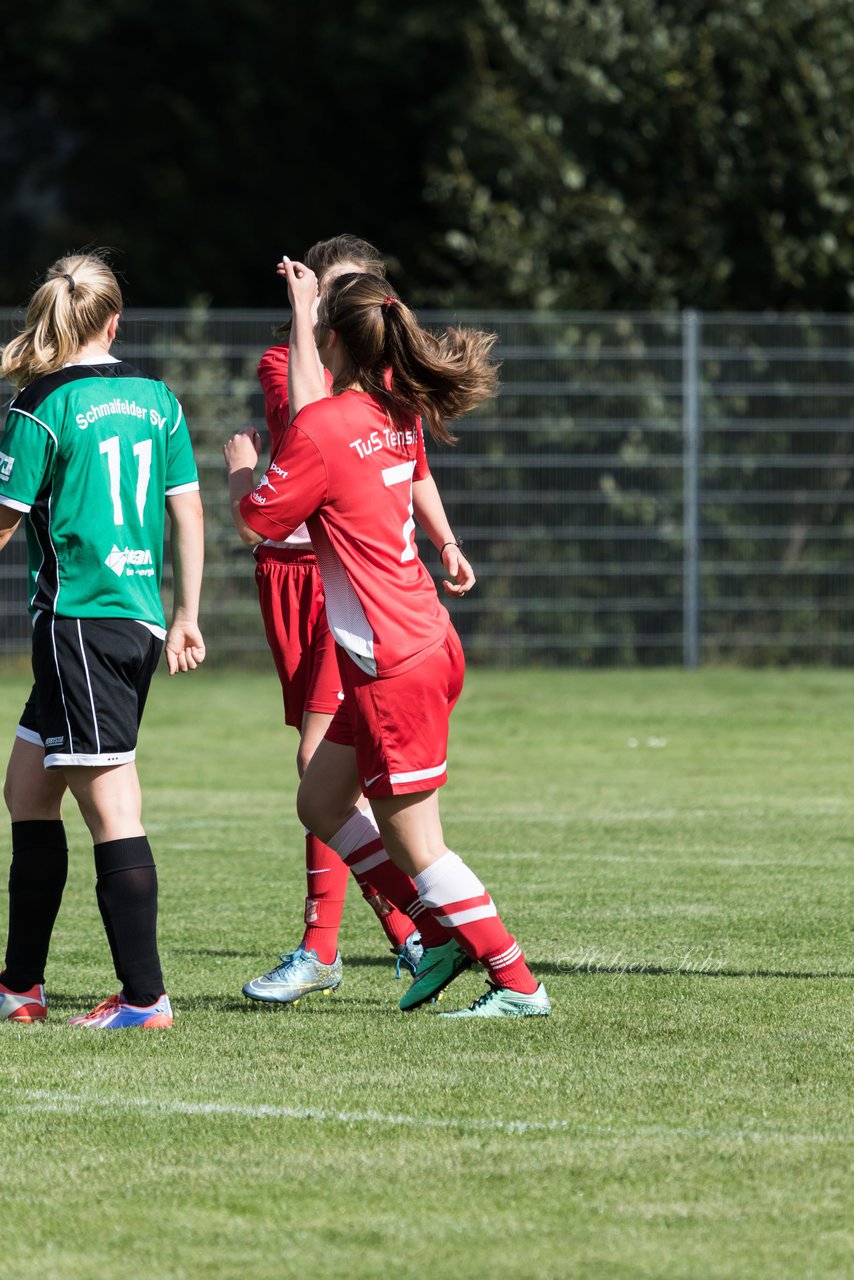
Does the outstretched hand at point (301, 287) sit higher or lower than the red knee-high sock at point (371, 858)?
higher

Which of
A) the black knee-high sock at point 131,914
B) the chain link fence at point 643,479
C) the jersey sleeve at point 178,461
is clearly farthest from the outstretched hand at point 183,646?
the chain link fence at point 643,479

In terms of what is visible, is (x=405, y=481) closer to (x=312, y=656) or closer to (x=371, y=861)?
(x=312, y=656)

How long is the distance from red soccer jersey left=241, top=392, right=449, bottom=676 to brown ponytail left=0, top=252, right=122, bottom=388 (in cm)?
67

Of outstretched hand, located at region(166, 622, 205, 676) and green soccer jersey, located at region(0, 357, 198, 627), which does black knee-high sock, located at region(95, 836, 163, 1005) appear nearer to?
outstretched hand, located at region(166, 622, 205, 676)

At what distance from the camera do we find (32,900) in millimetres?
5531

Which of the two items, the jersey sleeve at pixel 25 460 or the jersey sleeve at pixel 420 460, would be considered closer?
the jersey sleeve at pixel 25 460

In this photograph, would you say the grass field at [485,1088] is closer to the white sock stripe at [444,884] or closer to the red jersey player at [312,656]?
the red jersey player at [312,656]

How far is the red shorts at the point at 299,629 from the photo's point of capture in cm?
605

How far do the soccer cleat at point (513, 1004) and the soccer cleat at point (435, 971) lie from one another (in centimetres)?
11

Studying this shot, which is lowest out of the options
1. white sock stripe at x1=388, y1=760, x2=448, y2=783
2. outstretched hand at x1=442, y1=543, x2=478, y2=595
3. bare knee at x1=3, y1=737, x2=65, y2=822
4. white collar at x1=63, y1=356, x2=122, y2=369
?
bare knee at x1=3, y1=737, x2=65, y2=822

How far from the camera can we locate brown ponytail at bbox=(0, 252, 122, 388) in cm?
538

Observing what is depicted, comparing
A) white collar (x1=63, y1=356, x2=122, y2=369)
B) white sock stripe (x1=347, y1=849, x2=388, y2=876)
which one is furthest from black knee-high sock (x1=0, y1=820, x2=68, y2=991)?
white collar (x1=63, y1=356, x2=122, y2=369)

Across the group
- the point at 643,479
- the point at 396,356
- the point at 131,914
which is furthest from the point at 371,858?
the point at 643,479

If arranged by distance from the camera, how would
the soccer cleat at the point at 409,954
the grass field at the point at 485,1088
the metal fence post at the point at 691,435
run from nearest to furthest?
1. the grass field at the point at 485,1088
2. the soccer cleat at the point at 409,954
3. the metal fence post at the point at 691,435
